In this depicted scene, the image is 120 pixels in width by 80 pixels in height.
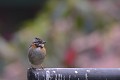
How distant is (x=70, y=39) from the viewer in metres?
5.97

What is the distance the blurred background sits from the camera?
5684mm

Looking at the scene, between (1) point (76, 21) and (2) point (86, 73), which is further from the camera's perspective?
(1) point (76, 21)

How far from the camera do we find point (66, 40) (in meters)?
5.97

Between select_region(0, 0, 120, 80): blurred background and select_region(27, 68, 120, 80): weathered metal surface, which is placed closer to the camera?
select_region(27, 68, 120, 80): weathered metal surface

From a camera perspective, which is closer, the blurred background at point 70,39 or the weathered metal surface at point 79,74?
the weathered metal surface at point 79,74

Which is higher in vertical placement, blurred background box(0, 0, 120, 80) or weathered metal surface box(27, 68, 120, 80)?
blurred background box(0, 0, 120, 80)

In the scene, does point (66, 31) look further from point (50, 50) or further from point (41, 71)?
point (41, 71)

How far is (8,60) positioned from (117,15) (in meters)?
1.34

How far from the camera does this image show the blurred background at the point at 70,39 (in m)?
5.68

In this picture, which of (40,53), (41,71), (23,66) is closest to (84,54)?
(23,66)

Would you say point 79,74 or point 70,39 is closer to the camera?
point 79,74

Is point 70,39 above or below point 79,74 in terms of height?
above

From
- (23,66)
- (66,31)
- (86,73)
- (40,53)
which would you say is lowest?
(86,73)

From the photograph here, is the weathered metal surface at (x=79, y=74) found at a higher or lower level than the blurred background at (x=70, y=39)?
lower
